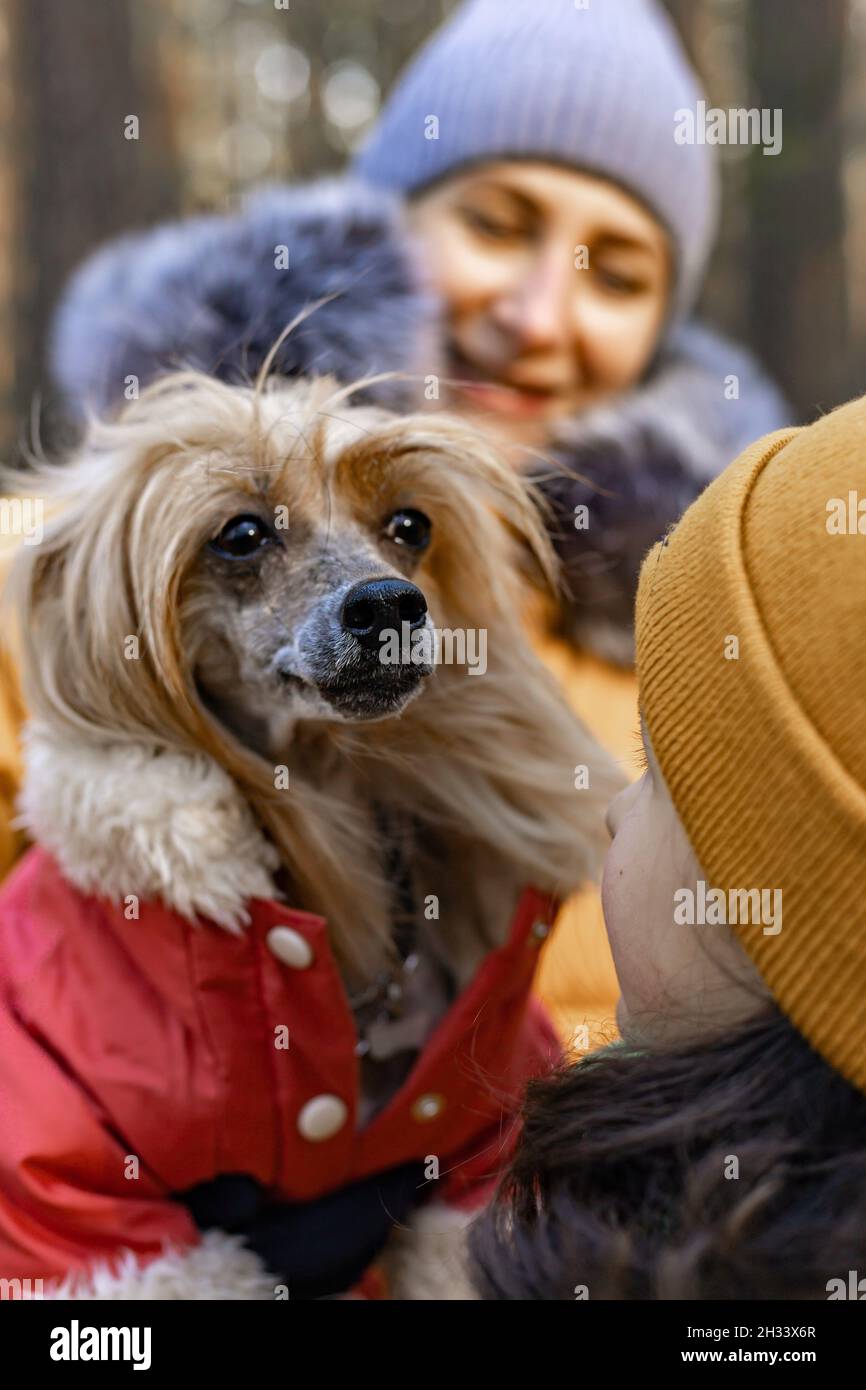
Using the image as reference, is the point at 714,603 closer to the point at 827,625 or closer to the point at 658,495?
the point at 827,625

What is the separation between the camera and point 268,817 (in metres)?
1.51

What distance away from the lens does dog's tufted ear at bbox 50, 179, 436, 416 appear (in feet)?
6.62

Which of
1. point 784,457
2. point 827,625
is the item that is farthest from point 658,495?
point 827,625

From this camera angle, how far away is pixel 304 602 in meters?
1.48

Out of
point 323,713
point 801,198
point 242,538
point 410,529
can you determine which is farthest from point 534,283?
point 801,198

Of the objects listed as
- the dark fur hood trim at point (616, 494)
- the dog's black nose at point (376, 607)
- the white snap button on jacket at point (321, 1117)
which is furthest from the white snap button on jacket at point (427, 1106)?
the dark fur hood trim at point (616, 494)

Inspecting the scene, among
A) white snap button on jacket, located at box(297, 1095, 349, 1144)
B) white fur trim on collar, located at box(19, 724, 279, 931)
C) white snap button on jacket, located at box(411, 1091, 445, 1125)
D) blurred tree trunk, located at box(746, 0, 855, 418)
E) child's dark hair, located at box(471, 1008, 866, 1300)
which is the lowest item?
white snap button on jacket, located at box(411, 1091, 445, 1125)

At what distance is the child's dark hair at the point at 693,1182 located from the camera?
94 cm

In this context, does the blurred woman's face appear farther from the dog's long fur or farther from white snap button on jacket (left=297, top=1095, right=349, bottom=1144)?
white snap button on jacket (left=297, top=1095, right=349, bottom=1144)

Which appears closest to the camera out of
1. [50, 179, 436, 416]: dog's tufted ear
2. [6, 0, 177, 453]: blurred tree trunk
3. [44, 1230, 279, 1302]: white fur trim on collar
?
[44, 1230, 279, 1302]: white fur trim on collar

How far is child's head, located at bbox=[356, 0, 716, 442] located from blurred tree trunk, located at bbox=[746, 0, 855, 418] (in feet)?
11.8

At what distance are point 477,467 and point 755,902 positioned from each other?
849mm

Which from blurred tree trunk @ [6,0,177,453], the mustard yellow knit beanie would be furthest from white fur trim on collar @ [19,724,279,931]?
blurred tree trunk @ [6,0,177,453]

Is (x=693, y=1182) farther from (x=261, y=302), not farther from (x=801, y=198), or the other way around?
(x=801, y=198)
